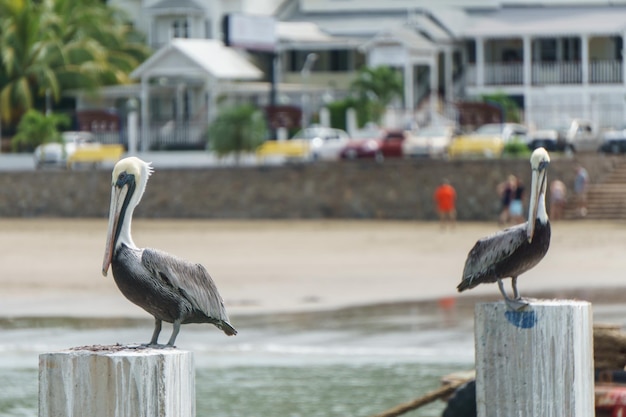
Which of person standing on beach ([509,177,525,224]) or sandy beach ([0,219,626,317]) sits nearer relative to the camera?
sandy beach ([0,219,626,317])

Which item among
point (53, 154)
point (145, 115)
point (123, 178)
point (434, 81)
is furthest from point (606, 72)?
point (123, 178)

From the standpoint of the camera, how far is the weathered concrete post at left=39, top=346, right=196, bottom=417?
6.14 meters

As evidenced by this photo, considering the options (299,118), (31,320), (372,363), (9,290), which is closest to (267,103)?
Result: (299,118)

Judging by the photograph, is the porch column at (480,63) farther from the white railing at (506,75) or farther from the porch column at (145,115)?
the porch column at (145,115)

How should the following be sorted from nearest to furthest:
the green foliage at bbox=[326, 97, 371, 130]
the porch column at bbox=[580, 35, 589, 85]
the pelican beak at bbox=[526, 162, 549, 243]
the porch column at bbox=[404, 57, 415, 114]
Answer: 1. the pelican beak at bbox=[526, 162, 549, 243]
2. the green foliage at bbox=[326, 97, 371, 130]
3. the porch column at bbox=[404, 57, 415, 114]
4. the porch column at bbox=[580, 35, 589, 85]

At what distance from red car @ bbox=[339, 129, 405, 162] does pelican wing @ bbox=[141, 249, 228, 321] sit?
135 ft

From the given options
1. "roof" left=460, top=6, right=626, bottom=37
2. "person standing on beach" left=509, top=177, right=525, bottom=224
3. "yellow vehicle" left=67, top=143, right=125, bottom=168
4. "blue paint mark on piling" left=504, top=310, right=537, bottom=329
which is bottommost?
"person standing on beach" left=509, top=177, right=525, bottom=224

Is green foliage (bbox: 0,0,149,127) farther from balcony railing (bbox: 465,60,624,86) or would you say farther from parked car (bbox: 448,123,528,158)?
parked car (bbox: 448,123,528,158)

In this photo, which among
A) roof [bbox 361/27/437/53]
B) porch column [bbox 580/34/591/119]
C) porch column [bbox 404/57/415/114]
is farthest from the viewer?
porch column [bbox 580/34/591/119]

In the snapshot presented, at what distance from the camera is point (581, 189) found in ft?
143

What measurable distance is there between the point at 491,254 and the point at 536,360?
0.79 metres

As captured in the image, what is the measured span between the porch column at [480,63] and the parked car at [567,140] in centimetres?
1483

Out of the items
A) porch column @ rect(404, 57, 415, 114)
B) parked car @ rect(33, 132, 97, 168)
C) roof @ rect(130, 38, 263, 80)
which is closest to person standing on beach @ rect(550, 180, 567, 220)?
parked car @ rect(33, 132, 97, 168)

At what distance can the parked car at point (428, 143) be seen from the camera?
4838 centimetres
